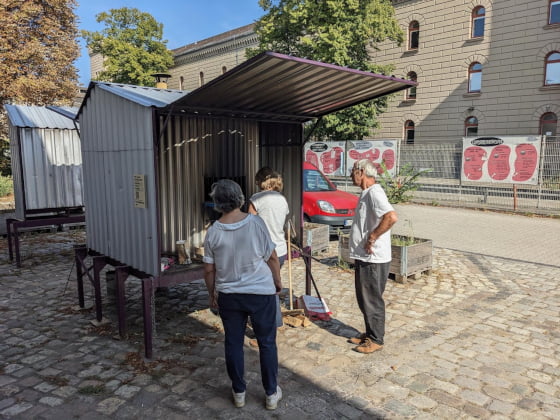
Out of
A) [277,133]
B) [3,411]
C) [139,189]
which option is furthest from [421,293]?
[3,411]

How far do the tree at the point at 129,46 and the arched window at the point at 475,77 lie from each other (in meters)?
25.7

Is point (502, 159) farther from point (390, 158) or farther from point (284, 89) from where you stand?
point (284, 89)

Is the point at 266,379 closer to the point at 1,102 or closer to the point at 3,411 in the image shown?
the point at 3,411

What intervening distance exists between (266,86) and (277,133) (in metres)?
1.87

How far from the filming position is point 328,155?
68.4 feet

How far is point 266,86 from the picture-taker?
476 centimetres

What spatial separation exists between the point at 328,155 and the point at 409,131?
963 cm

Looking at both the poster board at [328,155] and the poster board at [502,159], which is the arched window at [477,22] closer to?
the poster board at [328,155]

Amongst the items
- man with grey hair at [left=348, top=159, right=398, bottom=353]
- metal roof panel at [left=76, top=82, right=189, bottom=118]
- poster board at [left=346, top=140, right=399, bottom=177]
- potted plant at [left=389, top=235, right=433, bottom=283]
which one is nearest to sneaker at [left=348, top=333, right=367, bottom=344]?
man with grey hair at [left=348, top=159, right=398, bottom=353]

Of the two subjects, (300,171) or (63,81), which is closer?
(300,171)

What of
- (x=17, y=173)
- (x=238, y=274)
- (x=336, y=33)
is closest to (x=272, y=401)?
(x=238, y=274)

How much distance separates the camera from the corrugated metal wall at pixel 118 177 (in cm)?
448

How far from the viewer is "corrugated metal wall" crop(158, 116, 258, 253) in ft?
18.2

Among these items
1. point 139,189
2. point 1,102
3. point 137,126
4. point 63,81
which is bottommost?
point 139,189
